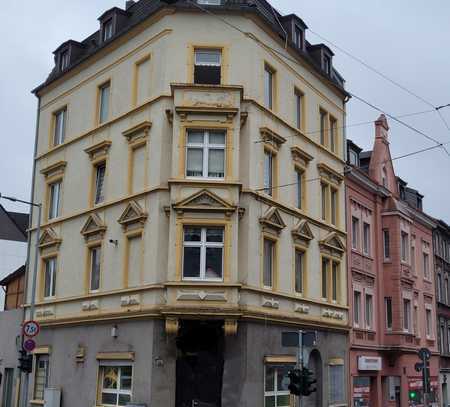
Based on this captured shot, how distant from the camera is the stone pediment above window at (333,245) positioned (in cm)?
2794

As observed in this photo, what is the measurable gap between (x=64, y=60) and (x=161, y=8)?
27.4ft

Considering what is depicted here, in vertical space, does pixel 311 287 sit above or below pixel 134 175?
below

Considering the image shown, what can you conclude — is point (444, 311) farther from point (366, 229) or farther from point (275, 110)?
point (275, 110)

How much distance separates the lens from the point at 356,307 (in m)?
31.5

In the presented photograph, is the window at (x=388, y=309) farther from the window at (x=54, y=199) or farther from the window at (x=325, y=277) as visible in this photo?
the window at (x=54, y=199)

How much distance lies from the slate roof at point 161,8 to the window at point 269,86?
1.51 meters

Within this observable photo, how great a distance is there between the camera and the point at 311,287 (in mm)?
26578

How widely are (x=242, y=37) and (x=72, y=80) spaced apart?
8.97m

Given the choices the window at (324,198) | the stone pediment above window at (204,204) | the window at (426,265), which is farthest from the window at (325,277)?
the window at (426,265)

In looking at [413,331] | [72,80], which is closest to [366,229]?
[413,331]

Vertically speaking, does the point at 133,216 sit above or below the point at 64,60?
below

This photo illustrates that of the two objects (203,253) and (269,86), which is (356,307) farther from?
(203,253)

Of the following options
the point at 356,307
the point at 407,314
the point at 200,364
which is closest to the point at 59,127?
the point at 200,364

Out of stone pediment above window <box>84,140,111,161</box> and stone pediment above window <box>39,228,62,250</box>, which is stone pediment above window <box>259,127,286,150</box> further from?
stone pediment above window <box>39,228,62,250</box>
